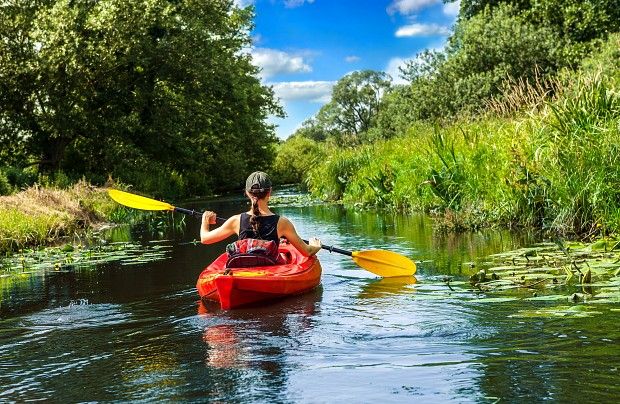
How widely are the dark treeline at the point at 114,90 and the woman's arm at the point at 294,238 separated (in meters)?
19.4

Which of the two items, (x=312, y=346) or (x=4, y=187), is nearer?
(x=312, y=346)

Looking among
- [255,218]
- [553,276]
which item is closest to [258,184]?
[255,218]

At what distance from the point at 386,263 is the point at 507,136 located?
475 centimetres

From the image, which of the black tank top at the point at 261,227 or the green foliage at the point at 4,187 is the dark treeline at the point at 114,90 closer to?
the green foliage at the point at 4,187

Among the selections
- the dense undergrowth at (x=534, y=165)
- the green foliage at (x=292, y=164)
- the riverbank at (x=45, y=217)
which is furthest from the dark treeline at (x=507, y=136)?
the green foliage at (x=292, y=164)

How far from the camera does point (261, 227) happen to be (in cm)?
759

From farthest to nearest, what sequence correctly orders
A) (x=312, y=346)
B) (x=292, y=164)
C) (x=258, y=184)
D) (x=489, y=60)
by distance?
(x=292, y=164) → (x=489, y=60) → (x=258, y=184) → (x=312, y=346)

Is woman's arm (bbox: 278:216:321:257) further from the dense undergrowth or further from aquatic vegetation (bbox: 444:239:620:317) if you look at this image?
the dense undergrowth

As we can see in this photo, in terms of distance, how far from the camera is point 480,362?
15.6 feet

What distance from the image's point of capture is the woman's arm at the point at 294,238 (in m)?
7.67

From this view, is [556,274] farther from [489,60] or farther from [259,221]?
[489,60]

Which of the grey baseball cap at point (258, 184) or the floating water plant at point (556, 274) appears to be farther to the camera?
the grey baseball cap at point (258, 184)

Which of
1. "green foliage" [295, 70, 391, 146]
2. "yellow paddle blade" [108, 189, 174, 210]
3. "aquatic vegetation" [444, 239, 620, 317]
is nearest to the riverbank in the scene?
"yellow paddle blade" [108, 189, 174, 210]

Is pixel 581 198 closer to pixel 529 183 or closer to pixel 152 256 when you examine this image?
pixel 529 183
